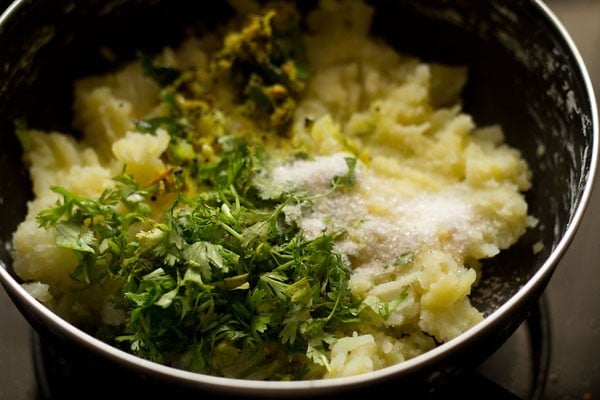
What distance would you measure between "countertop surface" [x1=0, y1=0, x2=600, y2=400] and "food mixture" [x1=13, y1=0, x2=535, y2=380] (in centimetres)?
17

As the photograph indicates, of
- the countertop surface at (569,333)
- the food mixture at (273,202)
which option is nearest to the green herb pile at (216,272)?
the food mixture at (273,202)

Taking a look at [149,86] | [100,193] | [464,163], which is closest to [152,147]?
[100,193]

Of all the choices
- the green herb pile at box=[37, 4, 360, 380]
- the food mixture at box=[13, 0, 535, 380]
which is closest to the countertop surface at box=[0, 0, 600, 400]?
the food mixture at box=[13, 0, 535, 380]

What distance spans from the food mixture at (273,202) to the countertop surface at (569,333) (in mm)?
174

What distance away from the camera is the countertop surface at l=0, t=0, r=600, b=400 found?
4.86 feet

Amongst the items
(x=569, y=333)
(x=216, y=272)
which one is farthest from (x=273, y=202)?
(x=569, y=333)

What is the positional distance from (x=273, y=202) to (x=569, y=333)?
2.34ft

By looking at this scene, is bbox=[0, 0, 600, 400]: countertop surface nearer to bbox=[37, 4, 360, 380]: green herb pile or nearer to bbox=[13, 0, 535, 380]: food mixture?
bbox=[13, 0, 535, 380]: food mixture

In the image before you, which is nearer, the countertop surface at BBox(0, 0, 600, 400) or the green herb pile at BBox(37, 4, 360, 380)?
the green herb pile at BBox(37, 4, 360, 380)

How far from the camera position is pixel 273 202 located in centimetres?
151

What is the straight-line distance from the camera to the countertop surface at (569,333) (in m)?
1.48

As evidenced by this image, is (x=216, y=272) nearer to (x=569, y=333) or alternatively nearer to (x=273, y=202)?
(x=273, y=202)

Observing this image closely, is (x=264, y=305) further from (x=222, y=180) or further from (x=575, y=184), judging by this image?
(x=575, y=184)

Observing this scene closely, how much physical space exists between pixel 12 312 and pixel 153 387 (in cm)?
64
